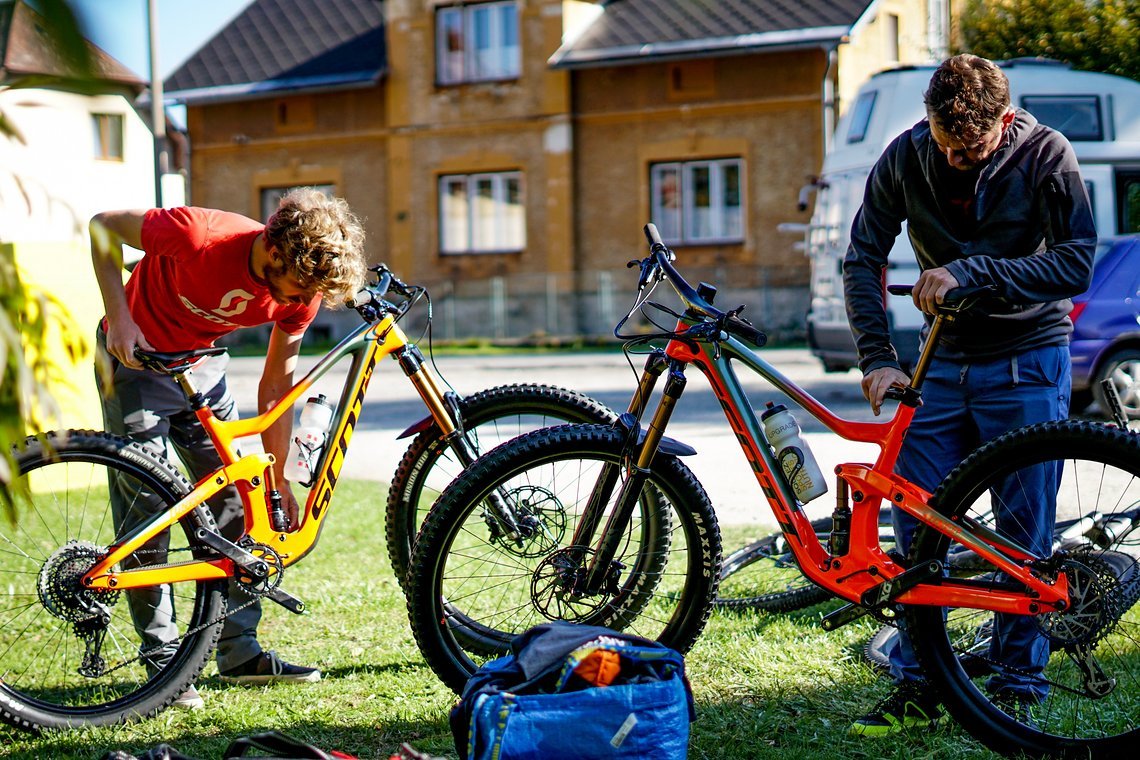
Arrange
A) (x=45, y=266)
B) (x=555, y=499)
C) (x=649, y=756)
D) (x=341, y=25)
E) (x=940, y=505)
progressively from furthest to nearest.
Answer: (x=341, y=25), (x=45, y=266), (x=555, y=499), (x=940, y=505), (x=649, y=756)

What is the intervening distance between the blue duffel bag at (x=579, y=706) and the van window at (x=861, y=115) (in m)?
11.6

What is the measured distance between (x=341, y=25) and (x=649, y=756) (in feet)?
102

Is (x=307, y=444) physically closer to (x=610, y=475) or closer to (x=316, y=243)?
(x=316, y=243)

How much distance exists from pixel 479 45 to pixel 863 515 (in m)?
26.9

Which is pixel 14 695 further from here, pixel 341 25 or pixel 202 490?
pixel 341 25

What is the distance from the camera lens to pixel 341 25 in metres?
32.0

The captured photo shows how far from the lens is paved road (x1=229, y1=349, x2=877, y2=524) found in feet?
29.0

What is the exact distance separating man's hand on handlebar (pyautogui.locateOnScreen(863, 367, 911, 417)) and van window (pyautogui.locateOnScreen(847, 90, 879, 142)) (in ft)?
34.4

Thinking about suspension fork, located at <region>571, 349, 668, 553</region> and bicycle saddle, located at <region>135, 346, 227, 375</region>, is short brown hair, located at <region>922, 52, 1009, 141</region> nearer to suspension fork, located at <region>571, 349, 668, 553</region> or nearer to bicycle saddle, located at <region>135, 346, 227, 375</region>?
suspension fork, located at <region>571, 349, 668, 553</region>

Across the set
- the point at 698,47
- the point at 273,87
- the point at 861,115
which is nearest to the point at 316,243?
the point at 861,115

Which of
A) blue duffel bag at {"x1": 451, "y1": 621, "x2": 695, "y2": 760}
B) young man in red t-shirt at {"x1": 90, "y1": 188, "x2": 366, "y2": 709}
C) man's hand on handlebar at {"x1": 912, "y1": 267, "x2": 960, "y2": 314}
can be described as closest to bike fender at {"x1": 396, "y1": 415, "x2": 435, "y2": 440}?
young man in red t-shirt at {"x1": 90, "y1": 188, "x2": 366, "y2": 709}

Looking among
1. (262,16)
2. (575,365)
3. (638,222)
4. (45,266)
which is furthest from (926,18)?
(45,266)

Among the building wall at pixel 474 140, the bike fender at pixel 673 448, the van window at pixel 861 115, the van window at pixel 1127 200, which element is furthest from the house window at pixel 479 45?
the bike fender at pixel 673 448

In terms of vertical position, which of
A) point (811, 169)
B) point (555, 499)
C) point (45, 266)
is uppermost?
point (811, 169)
